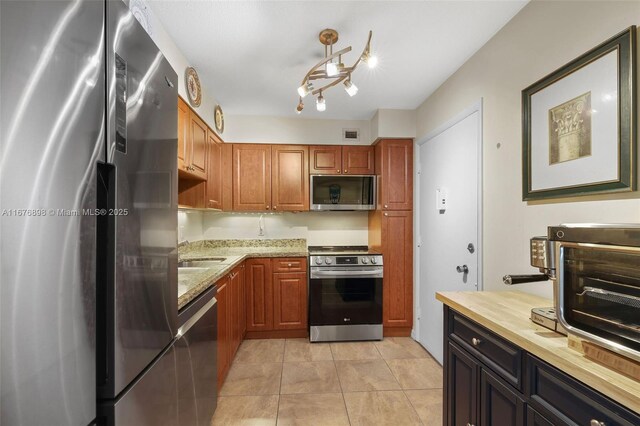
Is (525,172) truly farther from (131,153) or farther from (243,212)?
(243,212)

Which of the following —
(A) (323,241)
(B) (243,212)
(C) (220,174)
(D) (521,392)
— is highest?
(C) (220,174)

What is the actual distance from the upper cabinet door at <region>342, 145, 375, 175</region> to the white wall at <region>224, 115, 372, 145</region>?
11cm

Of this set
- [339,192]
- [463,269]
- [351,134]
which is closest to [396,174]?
[339,192]

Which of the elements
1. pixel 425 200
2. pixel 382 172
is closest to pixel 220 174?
pixel 382 172

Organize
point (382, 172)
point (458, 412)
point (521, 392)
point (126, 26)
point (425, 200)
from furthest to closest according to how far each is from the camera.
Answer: point (382, 172)
point (425, 200)
point (458, 412)
point (521, 392)
point (126, 26)

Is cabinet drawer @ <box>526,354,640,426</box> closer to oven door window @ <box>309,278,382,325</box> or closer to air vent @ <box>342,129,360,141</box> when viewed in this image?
oven door window @ <box>309,278,382,325</box>

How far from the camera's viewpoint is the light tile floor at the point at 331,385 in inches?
74.0

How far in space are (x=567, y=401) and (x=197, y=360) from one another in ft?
4.91

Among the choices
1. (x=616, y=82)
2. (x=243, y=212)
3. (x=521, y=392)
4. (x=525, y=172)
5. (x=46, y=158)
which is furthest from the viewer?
(x=243, y=212)

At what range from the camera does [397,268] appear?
3.13 m

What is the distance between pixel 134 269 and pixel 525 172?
189cm

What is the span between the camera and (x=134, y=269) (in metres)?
0.85

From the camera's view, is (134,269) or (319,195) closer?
(134,269)

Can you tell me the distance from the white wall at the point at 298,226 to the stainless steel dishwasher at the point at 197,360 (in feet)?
6.09
